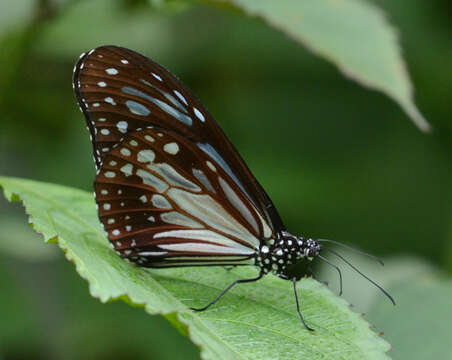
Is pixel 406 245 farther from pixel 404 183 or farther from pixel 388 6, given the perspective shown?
pixel 388 6

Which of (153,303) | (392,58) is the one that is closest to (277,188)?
(392,58)

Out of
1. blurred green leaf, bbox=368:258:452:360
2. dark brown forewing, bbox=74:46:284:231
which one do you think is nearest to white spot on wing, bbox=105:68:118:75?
dark brown forewing, bbox=74:46:284:231

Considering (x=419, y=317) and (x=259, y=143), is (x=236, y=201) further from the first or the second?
(x=259, y=143)

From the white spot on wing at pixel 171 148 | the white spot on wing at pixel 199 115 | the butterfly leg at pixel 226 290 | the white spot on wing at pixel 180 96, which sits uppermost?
the white spot on wing at pixel 180 96

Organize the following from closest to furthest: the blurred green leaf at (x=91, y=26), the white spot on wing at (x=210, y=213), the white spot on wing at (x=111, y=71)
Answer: the white spot on wing at (x=111, y=71) → the white spot on wing at (x=210, y=213) → the blurred green leaf at (x=91, y=26)

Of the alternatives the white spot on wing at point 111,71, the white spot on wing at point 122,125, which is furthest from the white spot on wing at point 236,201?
the white spot on wing at point 111,71

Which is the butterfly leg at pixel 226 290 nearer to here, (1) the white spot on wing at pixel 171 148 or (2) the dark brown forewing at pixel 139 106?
(2) the dark brown forewing at pixel 139 106

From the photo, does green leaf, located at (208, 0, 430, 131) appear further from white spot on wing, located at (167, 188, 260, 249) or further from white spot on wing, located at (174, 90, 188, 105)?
white spot on wing, located at (167, 188, 260, 249)

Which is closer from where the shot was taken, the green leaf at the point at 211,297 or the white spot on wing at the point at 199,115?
the green leaf at the point at 211,297
